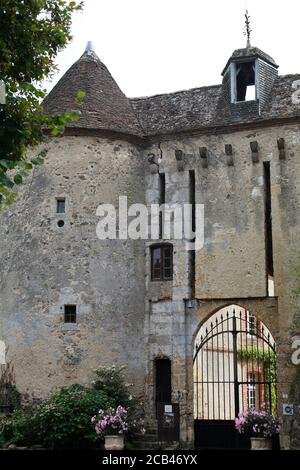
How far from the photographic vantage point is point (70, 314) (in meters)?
17.1

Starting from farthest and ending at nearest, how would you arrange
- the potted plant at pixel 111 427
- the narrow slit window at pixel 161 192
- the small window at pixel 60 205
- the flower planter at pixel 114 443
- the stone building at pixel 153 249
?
1. the narrow slit window at pixel 161 192
2. the small window at pixel 60 205
3. the stone building at pixel 153 249
4. the potted plant at pixel 111 427
5. the flower planter at pixel 114 443

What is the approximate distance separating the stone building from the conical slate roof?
0.18ft

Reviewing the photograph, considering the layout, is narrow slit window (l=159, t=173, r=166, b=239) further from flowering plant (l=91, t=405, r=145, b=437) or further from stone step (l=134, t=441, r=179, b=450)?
stone step (l=134, t=441, r=179, b=450)

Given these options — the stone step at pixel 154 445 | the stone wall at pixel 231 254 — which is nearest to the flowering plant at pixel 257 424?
the stone wall at pixel 231 254

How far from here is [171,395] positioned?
669 inches

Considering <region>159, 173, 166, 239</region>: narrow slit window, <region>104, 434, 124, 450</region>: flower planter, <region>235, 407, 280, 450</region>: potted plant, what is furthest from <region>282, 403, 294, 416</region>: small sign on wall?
<region>159, 173, 166, 239</region>: narrow slit window

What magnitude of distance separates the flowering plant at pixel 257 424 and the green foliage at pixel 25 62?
8012 millimetres

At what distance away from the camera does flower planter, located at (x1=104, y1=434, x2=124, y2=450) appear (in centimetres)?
1449

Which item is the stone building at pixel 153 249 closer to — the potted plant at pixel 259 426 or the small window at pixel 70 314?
the small window at pixel 70 314

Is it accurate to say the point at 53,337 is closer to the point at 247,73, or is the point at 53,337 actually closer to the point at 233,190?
the point at 233,190

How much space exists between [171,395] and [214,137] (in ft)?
22.8

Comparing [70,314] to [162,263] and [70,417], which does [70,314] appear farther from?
[70,417]

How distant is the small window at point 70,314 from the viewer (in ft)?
56.0

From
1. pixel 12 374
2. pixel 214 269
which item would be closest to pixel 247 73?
pixel 214 269
